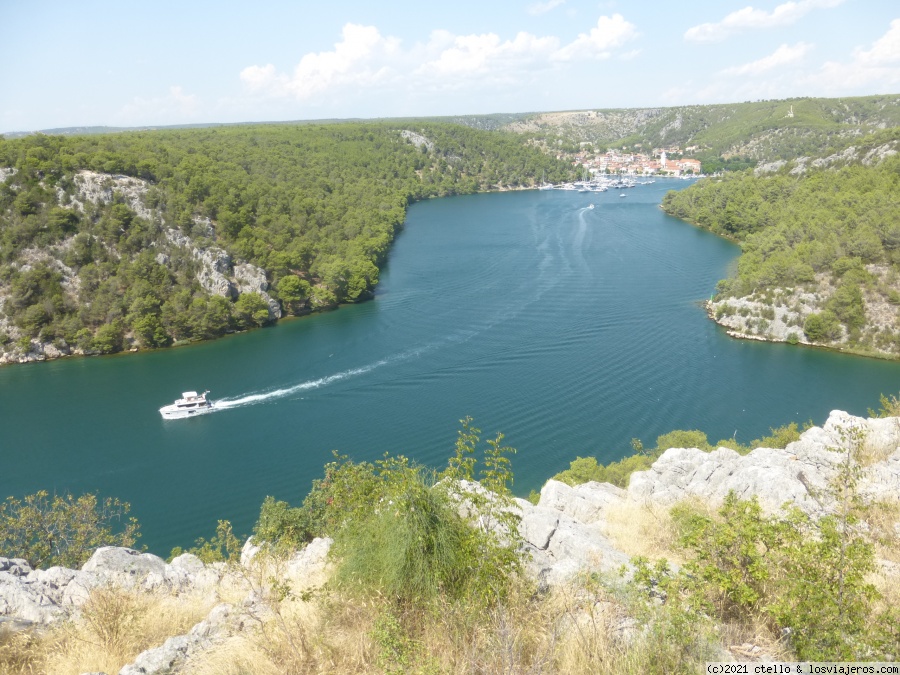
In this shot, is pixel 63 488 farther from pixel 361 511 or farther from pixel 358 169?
pixel 358 169

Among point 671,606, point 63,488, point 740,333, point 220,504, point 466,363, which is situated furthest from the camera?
point 740,333

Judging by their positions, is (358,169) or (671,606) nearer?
(671,606)

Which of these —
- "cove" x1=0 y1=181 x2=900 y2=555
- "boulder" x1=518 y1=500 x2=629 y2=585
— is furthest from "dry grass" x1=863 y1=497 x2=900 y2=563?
"cove" x1=0 y1=181 x2=900 y2=555

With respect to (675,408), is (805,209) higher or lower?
higher

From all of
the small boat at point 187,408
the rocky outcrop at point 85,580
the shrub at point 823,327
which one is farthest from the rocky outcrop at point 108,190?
the shrub at point 823,327

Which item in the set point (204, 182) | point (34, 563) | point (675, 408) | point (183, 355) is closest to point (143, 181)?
point (204, 182)

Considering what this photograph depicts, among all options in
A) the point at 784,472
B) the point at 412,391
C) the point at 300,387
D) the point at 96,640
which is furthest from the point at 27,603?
the point at 300,387

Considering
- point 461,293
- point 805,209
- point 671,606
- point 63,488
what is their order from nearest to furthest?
point 671,606 < point 63,488 < point 461,293 < point 805,209

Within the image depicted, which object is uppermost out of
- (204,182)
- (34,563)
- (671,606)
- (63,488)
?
(204,182)

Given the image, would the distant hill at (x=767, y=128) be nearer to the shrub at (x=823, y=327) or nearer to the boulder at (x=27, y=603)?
the shrub at (x=823, y=327)
